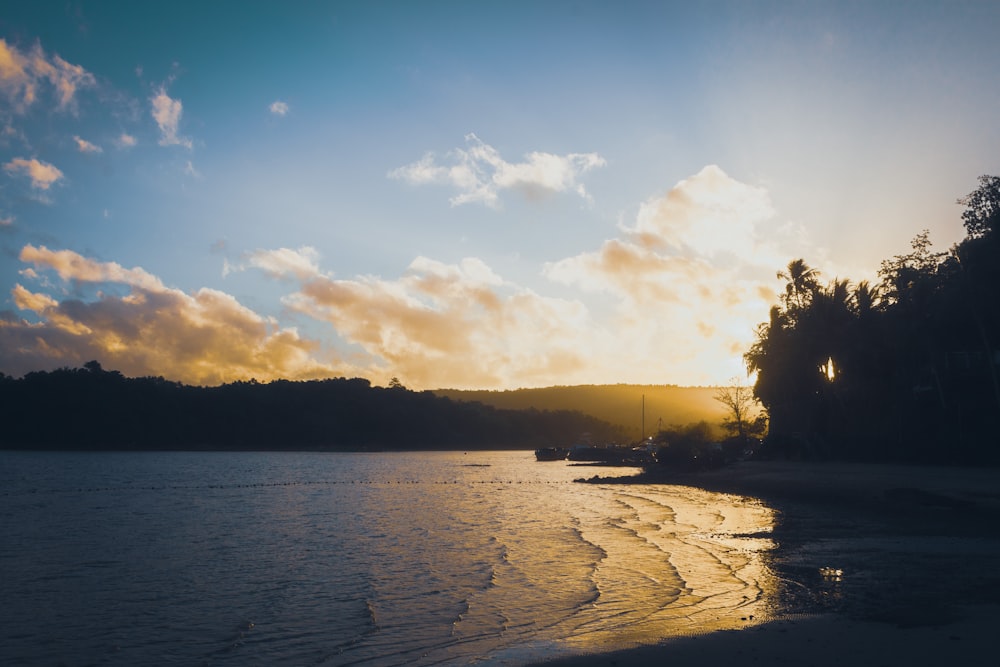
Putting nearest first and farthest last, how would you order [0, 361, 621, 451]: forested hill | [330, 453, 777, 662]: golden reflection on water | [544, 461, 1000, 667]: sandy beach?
1. [544, 461, 1000, 667]: sandy beach
2. [330, 453, 777, 662]: golden reflection on water
3. [0, 361, 621, 451]: forested hill

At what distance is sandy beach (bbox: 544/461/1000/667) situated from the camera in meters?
10.3

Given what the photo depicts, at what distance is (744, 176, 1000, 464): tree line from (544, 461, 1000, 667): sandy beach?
1510 centimetres

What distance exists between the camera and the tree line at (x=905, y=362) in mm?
46562

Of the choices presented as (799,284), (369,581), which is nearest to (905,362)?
(799,284)

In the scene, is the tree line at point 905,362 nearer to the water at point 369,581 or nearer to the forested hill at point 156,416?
the water at point 369,581

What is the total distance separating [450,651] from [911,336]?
48924 millimetres

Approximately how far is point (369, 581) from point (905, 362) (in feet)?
160

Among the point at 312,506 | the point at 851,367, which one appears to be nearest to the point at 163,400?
the point at 312,506

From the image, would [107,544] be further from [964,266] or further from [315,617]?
[964,266]

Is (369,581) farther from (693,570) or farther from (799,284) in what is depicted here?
(799,284)

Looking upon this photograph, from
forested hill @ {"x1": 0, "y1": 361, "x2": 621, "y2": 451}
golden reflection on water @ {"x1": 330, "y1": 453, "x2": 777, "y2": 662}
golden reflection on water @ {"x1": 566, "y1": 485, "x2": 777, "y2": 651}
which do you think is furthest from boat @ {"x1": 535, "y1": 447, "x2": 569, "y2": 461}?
golden reflection on water @ {"x1": 566, "y1": 485, "x2": 777, "y2": 651}

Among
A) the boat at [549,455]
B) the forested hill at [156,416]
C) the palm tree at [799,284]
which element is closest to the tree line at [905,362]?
the palm tree at [799,284]

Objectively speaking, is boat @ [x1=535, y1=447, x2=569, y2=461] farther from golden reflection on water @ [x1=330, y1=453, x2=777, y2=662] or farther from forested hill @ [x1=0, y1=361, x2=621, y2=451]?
golden reflection on water @ [x1=330, y1=453, x2=777, y2=662]

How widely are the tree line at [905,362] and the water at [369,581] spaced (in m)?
20.5
